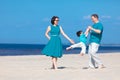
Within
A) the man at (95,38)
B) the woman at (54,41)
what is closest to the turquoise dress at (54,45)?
the woman at (54,41)

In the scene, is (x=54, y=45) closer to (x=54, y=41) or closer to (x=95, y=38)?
(x=54, y=41)

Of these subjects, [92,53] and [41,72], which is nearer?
[41,72]

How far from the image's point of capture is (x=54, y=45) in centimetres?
1376

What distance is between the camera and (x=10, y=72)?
12172 mm

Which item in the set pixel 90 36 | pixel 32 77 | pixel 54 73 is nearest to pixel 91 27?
pixel 90 36

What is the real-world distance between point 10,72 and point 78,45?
2.99 m

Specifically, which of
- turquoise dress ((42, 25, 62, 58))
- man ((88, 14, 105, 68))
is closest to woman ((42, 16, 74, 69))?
turquoise dress ((42, 25, 62, 58))

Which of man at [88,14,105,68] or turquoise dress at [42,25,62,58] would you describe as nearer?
man at [88,14,105,68]

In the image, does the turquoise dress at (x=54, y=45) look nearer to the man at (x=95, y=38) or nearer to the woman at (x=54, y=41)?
the woman at (x=54, y=41)

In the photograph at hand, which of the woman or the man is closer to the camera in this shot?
the man

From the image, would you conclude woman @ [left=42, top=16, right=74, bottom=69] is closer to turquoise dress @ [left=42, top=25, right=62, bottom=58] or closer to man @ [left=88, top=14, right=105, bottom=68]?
turquoise dress @ [left=42, top=25, right=62, bottom=58]

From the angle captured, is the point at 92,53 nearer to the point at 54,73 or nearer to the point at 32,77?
the point at 54,73

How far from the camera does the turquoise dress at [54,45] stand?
13.7 m

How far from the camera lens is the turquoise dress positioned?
44.9 ft
